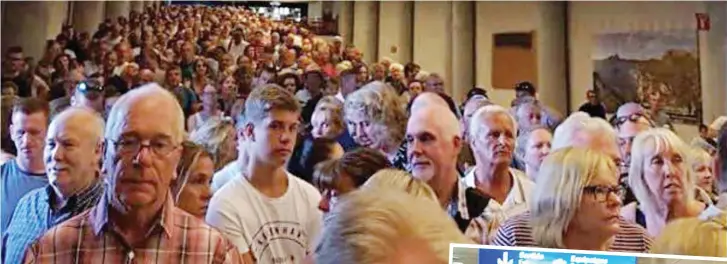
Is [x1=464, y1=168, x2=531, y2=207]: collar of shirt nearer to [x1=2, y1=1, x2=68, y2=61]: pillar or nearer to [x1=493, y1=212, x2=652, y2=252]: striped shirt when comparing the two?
[x1=493, y1=212, x2=652, y2=252]: striped shirt

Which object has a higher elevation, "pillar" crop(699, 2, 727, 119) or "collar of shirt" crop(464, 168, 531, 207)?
"pillar" crop(699, 2, 727, 119)

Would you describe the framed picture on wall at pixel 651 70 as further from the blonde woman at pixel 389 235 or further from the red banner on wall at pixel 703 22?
the blonde woman at pixel 389 235

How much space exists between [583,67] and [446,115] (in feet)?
1.26

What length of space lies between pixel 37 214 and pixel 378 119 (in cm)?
84

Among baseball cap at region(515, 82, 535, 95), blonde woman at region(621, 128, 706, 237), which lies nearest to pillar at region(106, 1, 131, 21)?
baseball cap at region(515, 82, 535, 95)

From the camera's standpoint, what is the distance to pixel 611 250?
7.39 feet

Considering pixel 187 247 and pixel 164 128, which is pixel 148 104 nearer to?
pixel 164 128

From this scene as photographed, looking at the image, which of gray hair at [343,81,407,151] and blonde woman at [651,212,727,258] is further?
gray hair at [343,81,407,151]

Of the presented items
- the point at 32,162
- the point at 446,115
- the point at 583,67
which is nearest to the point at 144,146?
the point at 32,162

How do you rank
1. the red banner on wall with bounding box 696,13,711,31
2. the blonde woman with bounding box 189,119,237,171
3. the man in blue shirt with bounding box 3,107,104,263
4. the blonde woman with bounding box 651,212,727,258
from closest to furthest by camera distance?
the blonde woman with bounding box 651,212,727,258
the man in blue shirt with bounding box 3,107,104,263
the blonde woman with bounding box 189,119,237,171
the red banner on wall with bounding box 696,13,711,31

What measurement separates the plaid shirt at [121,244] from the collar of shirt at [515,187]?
0.66m

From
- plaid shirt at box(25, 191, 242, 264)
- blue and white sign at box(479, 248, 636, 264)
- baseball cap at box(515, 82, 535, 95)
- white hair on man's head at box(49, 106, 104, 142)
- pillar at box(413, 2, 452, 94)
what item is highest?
pillar at box(413, 2, 452, 94)

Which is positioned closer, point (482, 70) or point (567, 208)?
point (567, 208)

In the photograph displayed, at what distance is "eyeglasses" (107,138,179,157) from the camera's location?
6.65ft
